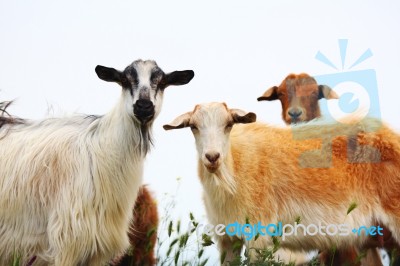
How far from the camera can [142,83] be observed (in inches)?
275

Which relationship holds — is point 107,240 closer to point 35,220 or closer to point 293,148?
point 35,220

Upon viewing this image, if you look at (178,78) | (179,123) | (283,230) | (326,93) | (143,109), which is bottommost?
(283,230)

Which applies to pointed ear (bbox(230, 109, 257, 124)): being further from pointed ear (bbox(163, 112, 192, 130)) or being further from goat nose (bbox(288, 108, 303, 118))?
goat nose (bbox(288, 108, 303, 118))

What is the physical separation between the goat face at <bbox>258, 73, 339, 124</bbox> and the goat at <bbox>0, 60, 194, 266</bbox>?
11.2 ft

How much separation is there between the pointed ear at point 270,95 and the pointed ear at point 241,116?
2676 millimetres

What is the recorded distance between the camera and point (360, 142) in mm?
8938

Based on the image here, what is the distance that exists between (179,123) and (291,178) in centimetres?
169

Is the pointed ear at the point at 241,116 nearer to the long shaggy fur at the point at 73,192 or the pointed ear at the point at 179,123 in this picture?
the pointed ear at the point at 179,123

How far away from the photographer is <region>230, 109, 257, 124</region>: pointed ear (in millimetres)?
7852

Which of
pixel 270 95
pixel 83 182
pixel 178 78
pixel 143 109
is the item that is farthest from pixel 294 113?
pixel 83 182

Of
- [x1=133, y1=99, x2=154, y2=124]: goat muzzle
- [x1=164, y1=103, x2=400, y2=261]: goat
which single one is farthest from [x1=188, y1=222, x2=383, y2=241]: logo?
[x1=133, y1=99, x2=154, y2=124]: goat muzzle

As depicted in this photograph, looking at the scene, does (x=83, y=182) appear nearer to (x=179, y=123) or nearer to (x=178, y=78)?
(x=179, y=123)

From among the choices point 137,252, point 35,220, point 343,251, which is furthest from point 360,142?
point 35,220

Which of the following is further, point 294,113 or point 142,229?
point 294,113
